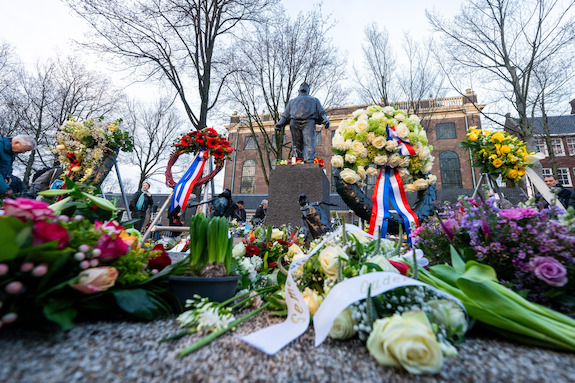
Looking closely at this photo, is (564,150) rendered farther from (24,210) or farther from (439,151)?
(24,210)

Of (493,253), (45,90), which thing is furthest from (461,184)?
(45,90)

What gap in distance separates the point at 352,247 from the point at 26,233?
4.84 feet

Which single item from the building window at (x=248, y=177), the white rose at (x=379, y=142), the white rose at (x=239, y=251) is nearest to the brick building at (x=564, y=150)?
the building window at (x=248, y=177)

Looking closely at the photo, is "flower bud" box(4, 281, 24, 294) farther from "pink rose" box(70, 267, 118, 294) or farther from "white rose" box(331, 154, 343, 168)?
"white rose" box(331, 154, 343, 168)

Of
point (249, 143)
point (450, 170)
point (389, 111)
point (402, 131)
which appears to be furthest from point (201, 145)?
point (450, 170)

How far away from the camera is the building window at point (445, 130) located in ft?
75.8

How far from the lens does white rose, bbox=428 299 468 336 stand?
1034 millimetres

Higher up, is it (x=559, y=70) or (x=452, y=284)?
(x=559, y=70)

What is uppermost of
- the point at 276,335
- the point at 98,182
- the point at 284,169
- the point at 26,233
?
the point at 284,169

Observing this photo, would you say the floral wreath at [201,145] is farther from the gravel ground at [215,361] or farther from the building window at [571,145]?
the building window at [571,145]

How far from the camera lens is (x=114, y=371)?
0.77m

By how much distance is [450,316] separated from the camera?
3.54 ft

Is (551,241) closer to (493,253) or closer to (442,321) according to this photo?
(493,253)

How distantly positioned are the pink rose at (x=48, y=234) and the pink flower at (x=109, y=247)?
143mm
